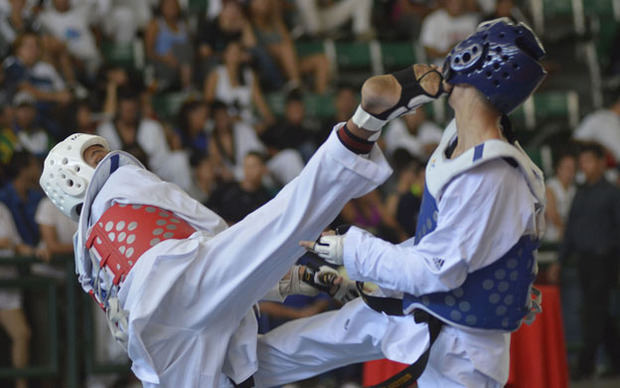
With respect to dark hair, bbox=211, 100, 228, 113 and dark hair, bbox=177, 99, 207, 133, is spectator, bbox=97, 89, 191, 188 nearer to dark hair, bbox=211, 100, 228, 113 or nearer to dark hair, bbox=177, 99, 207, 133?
dark hair, bbox=177, 99, 207, 133

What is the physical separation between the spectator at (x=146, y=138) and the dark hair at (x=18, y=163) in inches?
34.0

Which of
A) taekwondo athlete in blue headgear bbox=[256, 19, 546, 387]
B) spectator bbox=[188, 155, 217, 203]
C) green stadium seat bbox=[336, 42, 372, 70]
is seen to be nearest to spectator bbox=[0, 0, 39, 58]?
spectator bbox=[188, 155, 217, 203]

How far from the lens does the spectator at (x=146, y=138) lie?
7.60 m

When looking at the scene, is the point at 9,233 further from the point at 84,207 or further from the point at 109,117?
the point at 84,207

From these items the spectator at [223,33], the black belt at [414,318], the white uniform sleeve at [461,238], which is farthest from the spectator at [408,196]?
the white uniform sleeve at [461,238]

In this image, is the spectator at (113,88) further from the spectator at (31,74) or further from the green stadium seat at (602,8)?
the green stadium seat at (602,8)

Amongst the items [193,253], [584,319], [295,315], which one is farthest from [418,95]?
[584,319]

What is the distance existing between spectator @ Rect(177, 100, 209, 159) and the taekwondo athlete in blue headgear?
487 cm

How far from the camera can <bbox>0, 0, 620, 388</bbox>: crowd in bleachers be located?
7020 millimetres

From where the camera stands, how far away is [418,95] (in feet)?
10.8

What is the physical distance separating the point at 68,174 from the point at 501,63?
1.87 meters

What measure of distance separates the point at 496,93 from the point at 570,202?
17.0 feet

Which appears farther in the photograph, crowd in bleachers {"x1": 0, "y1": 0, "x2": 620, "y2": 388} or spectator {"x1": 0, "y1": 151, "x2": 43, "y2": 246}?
crowd in bleachers {"x1": 0, "y1": 0, "x2": 620, "y2": 388}

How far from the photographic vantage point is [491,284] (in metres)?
3.23
